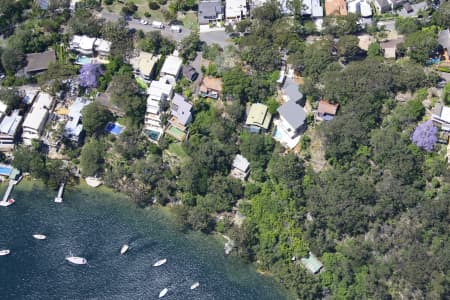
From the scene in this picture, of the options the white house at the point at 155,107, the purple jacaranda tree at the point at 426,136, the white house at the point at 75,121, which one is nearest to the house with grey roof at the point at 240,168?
the white house at the point at 155,107

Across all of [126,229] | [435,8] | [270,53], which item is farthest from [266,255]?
[435,8]

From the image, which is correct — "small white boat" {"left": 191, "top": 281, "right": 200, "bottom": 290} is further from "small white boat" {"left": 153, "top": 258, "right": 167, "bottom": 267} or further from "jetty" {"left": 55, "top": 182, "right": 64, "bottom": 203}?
"jetty" {"left": 55, "top": 182, "right": 64, "bottom": 203}

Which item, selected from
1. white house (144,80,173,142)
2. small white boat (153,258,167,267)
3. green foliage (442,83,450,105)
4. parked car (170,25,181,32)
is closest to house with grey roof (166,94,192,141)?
white house (144,80,173,142)

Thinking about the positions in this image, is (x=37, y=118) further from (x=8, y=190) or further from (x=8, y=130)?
(x=8, y=190)

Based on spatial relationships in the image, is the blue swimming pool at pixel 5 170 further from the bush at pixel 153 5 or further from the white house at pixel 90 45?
the bush at pixel 153 5

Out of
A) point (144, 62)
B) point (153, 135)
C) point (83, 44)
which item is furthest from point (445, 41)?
point (83, 44)
